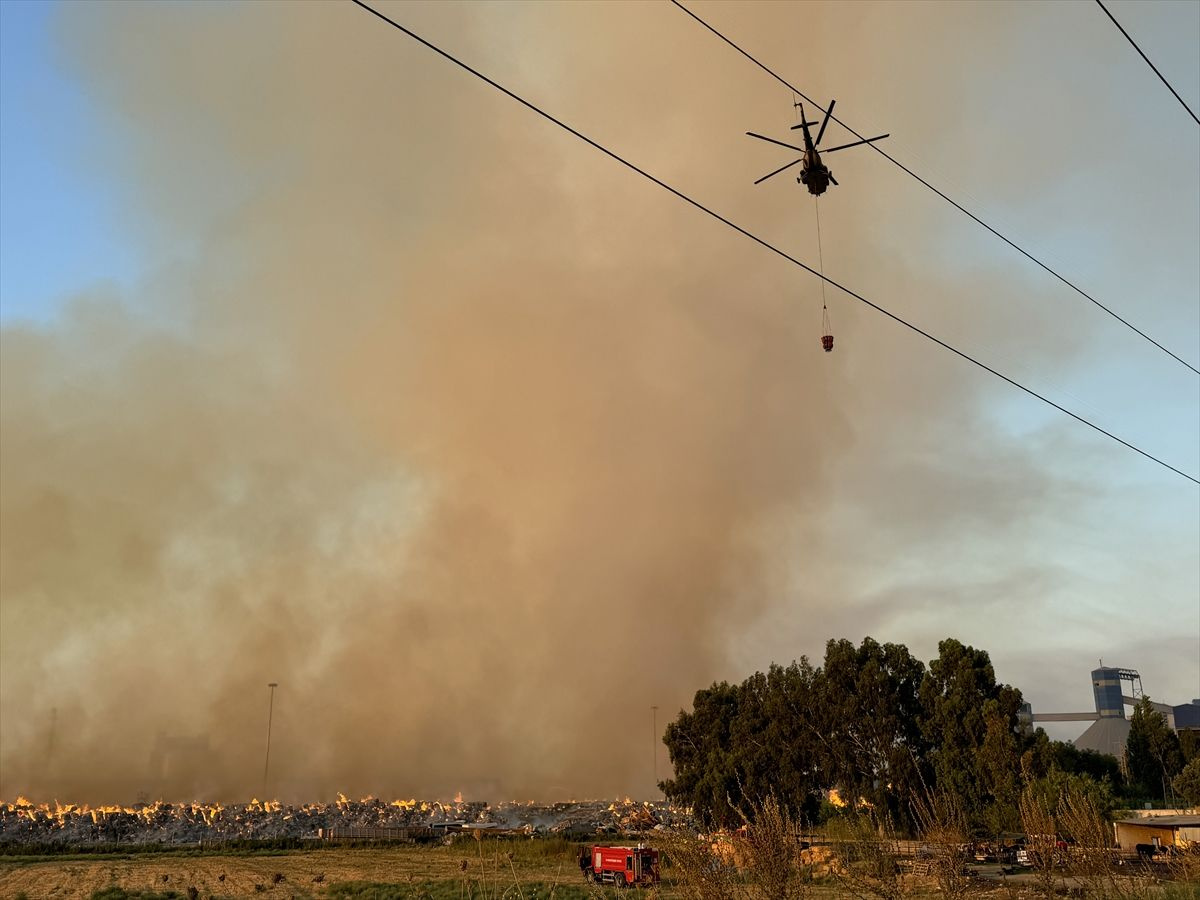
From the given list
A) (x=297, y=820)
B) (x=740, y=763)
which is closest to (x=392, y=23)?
(x=740, y=763)

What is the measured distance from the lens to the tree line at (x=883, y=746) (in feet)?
218

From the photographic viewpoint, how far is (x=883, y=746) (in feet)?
246

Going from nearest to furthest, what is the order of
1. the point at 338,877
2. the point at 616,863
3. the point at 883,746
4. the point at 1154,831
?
the point at 616,863
the point at 338,877
the point at 1154,831
the point at 883,746

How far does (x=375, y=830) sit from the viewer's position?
425 feet


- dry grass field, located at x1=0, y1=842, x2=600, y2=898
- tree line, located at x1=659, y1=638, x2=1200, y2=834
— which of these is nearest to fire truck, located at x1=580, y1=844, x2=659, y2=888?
dry grass field, located at x1=0, y1=842, x2=600, y2=898

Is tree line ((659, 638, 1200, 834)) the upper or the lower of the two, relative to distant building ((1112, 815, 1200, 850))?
upper

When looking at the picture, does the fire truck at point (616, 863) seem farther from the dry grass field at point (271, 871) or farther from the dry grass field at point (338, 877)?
the dry grass field at point (271, 871)

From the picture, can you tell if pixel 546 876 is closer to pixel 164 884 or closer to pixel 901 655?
pixel 164 884

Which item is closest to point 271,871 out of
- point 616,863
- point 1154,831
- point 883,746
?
point 616,863

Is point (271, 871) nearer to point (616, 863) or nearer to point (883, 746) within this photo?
point (616, 863)

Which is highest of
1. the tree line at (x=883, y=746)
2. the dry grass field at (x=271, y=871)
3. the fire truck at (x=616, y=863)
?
the tree line at (x=883, y=746)

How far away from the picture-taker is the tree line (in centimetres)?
6631

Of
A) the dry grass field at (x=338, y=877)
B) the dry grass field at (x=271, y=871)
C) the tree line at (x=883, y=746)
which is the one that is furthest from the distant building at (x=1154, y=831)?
the dry grass field at (x=271, y=871)

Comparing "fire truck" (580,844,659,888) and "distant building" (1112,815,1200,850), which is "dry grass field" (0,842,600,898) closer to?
"fire truck" (580,844,659,888)
